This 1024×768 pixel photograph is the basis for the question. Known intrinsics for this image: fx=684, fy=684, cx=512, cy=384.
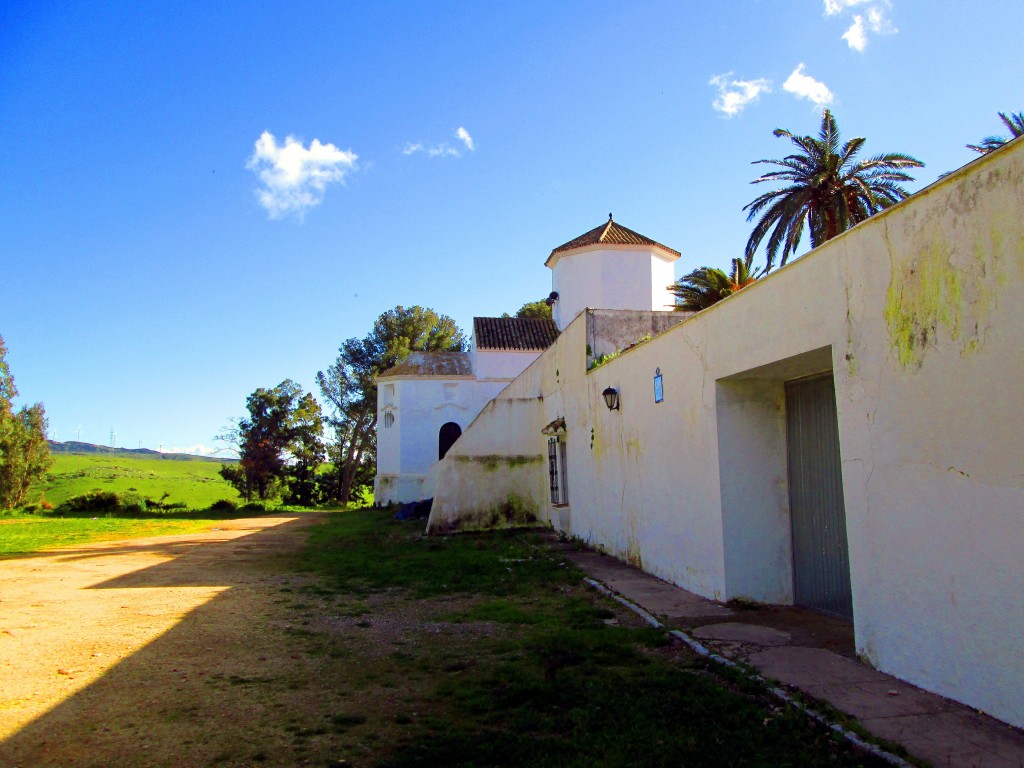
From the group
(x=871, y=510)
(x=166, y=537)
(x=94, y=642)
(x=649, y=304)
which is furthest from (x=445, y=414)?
(x=871, y=510)

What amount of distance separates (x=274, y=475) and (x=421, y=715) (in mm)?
41131

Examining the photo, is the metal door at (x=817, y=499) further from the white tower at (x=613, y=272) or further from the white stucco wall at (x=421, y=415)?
the white stucco wall at (x=421, y=415)

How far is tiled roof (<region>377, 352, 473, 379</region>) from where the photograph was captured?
33.3 meters

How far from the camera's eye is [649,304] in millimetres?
27641

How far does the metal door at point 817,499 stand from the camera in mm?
6527

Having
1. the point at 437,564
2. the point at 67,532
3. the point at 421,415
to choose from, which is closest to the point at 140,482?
the point at 421,415

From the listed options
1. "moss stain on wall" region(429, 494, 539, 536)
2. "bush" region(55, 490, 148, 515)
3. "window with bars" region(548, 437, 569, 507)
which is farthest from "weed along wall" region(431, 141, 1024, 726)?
"bush" region(55, 490, 148, 515)

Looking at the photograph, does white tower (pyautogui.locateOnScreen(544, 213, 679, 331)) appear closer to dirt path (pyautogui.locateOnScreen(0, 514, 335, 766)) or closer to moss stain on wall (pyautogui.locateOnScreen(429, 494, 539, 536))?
moss stain on wall (pyautogui.locateOnScreen(429, 494, 539, 536))

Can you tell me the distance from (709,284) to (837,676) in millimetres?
17179

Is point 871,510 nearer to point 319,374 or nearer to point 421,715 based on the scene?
point 421,715

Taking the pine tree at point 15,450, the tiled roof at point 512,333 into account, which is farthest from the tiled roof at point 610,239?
the pine tree at point 15,450

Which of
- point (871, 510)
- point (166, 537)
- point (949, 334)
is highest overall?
point (949, 334)

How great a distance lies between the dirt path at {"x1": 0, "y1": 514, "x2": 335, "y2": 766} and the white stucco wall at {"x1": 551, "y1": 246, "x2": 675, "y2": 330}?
61.6ft

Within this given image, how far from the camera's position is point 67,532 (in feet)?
68.2
